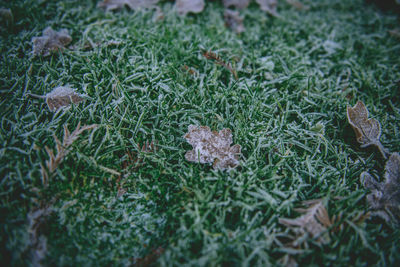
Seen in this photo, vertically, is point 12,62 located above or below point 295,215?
above

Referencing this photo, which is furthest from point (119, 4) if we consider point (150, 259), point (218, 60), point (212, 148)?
point (150, 259)

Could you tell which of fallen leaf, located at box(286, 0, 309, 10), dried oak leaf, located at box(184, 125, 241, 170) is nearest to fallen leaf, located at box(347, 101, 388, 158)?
dried oak leaf, located at box(184, 125, 241, 170)

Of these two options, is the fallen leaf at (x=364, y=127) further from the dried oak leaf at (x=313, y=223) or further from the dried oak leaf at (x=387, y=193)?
the dried oak leaf at (x=313, y=223)

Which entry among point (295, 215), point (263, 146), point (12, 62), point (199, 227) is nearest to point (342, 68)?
point (263, 146)

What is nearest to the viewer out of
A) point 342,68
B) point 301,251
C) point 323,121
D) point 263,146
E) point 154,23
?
point 301,251

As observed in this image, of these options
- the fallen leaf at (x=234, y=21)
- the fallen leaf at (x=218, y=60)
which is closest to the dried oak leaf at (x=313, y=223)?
the fallen leaf at (x=218, y=60)

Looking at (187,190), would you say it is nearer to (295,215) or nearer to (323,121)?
(295,215)

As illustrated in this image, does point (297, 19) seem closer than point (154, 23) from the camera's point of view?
No
